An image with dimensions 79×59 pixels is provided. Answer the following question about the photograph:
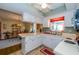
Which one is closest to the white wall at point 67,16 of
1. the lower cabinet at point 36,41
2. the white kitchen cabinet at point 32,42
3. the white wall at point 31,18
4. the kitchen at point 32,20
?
the kitchen at point 32,20

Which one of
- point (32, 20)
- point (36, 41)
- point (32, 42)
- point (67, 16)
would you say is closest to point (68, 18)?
point (67, 16)

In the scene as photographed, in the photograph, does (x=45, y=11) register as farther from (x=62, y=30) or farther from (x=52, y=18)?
(x=62, y=30)

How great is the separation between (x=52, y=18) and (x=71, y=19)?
1.60 ft

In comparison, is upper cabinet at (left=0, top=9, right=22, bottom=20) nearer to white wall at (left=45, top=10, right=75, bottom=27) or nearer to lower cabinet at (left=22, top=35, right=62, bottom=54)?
white wall at (left=45, top=10, right=75, bottom=27)

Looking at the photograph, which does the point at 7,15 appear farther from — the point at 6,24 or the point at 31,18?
the point at 31,18

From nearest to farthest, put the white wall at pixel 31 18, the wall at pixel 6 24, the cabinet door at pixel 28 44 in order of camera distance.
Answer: the wall at pixel 6 24 < the white wall at pixel 31 18 < the cabinet door at pixel 28 44

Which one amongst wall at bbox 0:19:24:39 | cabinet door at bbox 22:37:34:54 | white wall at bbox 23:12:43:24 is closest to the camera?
wall at bbox 0:19:24:39

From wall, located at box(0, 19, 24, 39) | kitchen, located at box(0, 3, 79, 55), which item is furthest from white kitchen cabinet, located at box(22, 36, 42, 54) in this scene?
wall, located at box(0, 19, 24, 39)

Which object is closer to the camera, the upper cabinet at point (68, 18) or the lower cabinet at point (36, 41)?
the upper cabinet at point (68, 18)

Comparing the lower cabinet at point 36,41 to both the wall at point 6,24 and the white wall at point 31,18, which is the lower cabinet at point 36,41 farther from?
the wall at point 6,24

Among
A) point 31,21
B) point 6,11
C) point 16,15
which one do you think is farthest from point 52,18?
point 6,11

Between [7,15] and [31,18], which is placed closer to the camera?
[7,15]

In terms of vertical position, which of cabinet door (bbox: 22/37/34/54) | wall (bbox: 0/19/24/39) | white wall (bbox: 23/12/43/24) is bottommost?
cabinet door (bbox: 22/37/34/54)

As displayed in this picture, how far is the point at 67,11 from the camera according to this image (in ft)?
4.88
